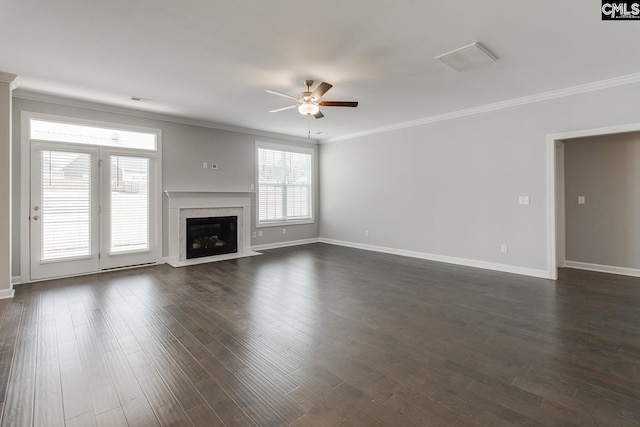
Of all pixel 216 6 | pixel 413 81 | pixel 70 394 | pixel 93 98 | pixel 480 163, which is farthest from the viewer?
pixel 480 163

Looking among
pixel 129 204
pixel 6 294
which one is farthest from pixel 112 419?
pixel 129 204

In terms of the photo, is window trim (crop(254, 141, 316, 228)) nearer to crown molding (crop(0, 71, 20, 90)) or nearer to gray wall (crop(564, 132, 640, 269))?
crown molding (crop(0, 71, 20, 90))

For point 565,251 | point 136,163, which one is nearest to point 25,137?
point 136,163

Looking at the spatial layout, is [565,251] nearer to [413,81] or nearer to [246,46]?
[413,81]

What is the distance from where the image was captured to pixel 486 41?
9.85 feet

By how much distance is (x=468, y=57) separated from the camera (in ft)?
10.8

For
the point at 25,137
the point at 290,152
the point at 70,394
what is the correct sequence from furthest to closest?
the point at 290,152 → the point at 25,137 → the point at 70,394

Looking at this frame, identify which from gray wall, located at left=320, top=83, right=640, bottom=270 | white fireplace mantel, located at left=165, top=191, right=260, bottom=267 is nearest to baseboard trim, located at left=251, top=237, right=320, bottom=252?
white fireplace mantel, located at left=165, top=191, right=260, bottom=267

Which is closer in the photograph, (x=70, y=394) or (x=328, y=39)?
(x=70, y=394)

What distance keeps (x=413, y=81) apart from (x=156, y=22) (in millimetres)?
3078

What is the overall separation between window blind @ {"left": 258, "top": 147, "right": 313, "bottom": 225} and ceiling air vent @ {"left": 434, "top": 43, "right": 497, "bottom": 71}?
4.87 meters

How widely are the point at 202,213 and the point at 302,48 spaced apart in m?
4.21

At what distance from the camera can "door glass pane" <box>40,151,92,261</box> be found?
458cm

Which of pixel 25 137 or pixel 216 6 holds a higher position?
pixel 216 6
